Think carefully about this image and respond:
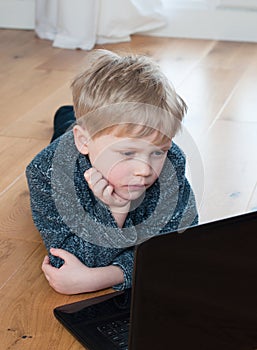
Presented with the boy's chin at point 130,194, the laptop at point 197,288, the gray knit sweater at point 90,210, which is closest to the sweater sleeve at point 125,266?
the gray knit sweater at point 90,210

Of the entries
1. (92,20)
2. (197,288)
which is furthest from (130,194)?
(92,20)

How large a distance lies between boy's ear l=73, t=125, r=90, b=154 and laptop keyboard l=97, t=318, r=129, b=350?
32 centimetres

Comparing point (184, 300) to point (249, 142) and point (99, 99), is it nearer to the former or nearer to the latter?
point (99, 99)

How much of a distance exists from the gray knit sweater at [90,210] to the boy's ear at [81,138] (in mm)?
41

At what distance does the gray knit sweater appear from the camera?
1333 mm

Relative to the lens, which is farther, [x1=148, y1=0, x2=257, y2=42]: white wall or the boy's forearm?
[x1=148, y1=0, x2=257, y2=42]: white wall

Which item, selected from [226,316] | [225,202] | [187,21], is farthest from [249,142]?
[187,21]

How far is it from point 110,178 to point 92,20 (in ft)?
6.50

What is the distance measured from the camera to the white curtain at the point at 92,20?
10.2 feet

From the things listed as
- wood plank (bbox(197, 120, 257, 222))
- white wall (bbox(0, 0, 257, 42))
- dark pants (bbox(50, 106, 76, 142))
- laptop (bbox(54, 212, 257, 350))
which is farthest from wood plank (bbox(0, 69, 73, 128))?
laptop (bbox(54, 212, 257, 350))

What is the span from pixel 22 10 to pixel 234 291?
265cm

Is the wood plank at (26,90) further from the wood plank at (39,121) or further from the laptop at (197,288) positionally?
the laptop at (197,288)

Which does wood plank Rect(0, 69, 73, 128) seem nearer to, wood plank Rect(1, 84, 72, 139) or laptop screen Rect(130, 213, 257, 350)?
wood plank Rect(1, 84, 72, 139)

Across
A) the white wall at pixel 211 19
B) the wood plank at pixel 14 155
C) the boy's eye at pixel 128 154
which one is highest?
the boy's eye at pixel 128 154
